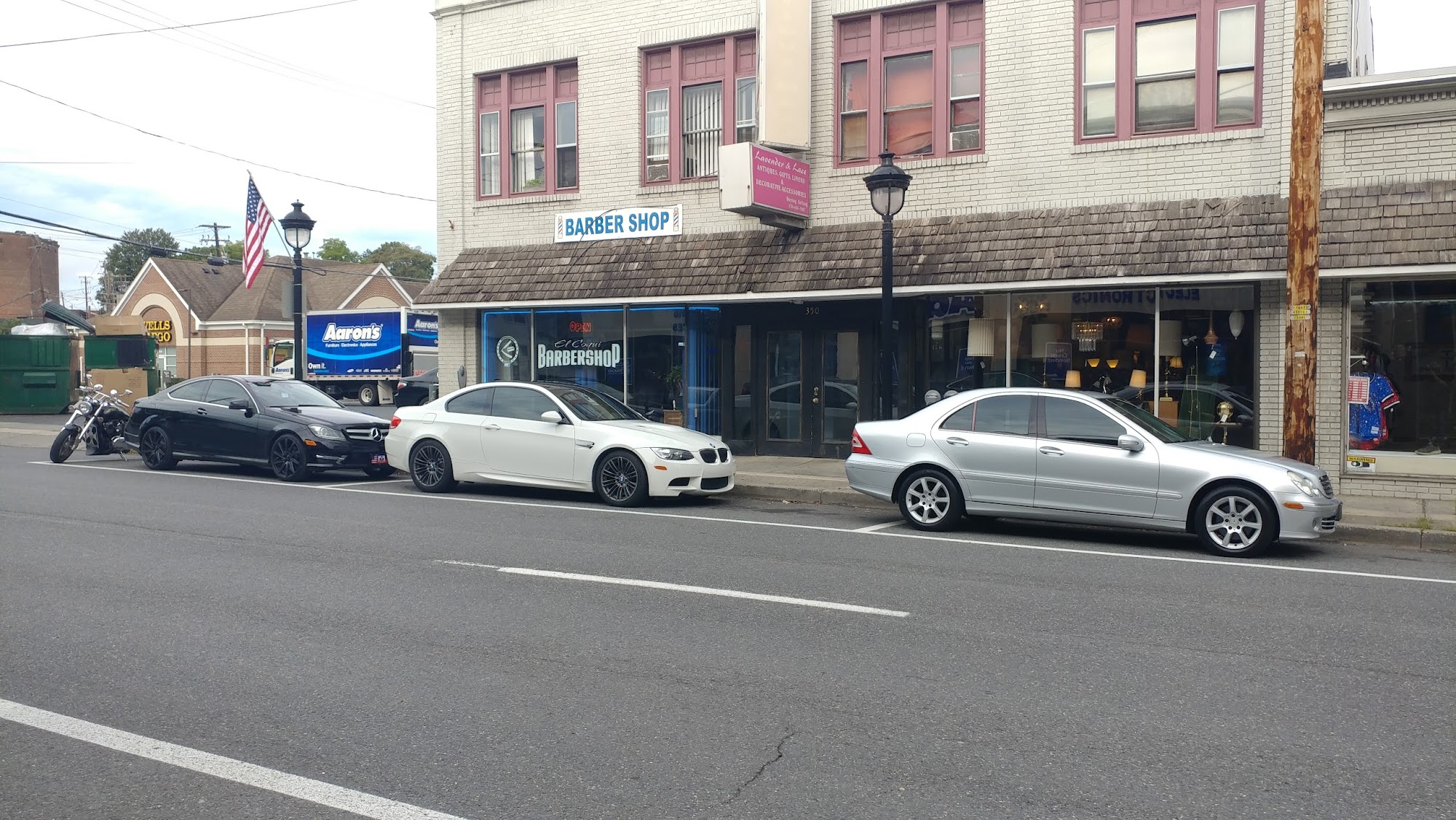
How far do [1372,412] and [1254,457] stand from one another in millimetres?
4676

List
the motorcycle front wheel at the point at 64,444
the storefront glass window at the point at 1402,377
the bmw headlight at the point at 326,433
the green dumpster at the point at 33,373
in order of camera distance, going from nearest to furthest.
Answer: the storefront glass window at the point at 1402,377
the bmw headlight at the point at 326,433
the motorcycle front wheel at the point at 64,444
the green dumpster at the point at 33,373

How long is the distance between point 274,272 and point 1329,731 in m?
57.9

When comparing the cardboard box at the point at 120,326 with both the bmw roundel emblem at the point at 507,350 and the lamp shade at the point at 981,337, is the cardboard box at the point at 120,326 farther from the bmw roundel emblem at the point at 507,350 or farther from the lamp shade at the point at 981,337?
the lamp shade at the point at 981,337

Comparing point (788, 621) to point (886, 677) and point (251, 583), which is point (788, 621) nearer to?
point (886, 677)

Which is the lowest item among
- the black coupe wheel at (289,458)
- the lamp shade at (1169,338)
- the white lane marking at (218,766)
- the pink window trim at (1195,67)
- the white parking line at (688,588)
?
the white lane marking at (218,766)

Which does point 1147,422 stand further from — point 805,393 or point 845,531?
point 805,393

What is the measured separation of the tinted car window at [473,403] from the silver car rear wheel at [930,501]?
533cm

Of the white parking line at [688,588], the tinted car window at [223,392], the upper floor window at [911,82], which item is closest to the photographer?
the white parking line at [688,588]

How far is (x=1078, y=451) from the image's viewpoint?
34.6ft

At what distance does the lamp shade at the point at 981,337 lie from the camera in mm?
15758

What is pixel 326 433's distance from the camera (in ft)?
50.1

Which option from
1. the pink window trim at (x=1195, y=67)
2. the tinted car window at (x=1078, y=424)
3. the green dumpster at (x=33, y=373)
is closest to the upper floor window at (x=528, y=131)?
the pink window trim at (x=1195, y=67)

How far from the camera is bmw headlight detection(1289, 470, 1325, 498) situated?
966 cm

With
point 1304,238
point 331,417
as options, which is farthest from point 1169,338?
point 331,417
